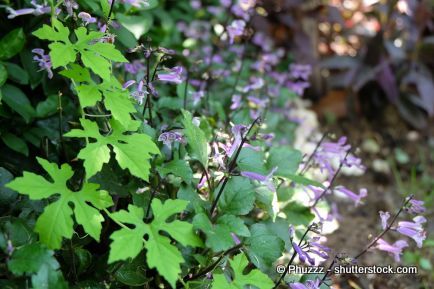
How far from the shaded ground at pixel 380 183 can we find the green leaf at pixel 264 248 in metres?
0.76

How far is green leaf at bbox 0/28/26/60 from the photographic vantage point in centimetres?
220

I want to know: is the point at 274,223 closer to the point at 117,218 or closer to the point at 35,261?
the point at 117,218

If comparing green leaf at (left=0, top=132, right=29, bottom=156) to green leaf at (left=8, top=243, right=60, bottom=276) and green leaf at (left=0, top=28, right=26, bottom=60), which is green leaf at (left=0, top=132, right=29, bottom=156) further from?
green leaf at (left=8, top=243, right=60, bottom=276)

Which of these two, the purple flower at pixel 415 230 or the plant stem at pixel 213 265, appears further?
the purple flower at pixel 415 230

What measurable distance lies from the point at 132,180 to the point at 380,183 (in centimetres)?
213

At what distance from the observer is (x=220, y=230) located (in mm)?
1707

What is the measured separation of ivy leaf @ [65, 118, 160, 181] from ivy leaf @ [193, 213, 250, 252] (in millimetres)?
245

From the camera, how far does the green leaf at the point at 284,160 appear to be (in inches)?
86.6

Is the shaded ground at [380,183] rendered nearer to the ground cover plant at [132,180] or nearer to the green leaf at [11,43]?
the ground cover plant at [132,180]

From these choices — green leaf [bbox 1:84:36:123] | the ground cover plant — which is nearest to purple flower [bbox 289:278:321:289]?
the ground cover plant

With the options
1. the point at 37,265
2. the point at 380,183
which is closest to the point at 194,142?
the point at 37,265

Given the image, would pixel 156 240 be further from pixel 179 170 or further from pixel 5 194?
pixel 5 194

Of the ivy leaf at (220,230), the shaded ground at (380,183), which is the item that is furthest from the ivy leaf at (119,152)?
the shaded ground at (380,183)

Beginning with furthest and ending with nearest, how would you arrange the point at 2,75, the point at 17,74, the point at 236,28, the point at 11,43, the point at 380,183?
the point at 380,183, the point at 236,28, the point at 17,74, the point at 11,43, the point at 2,75
